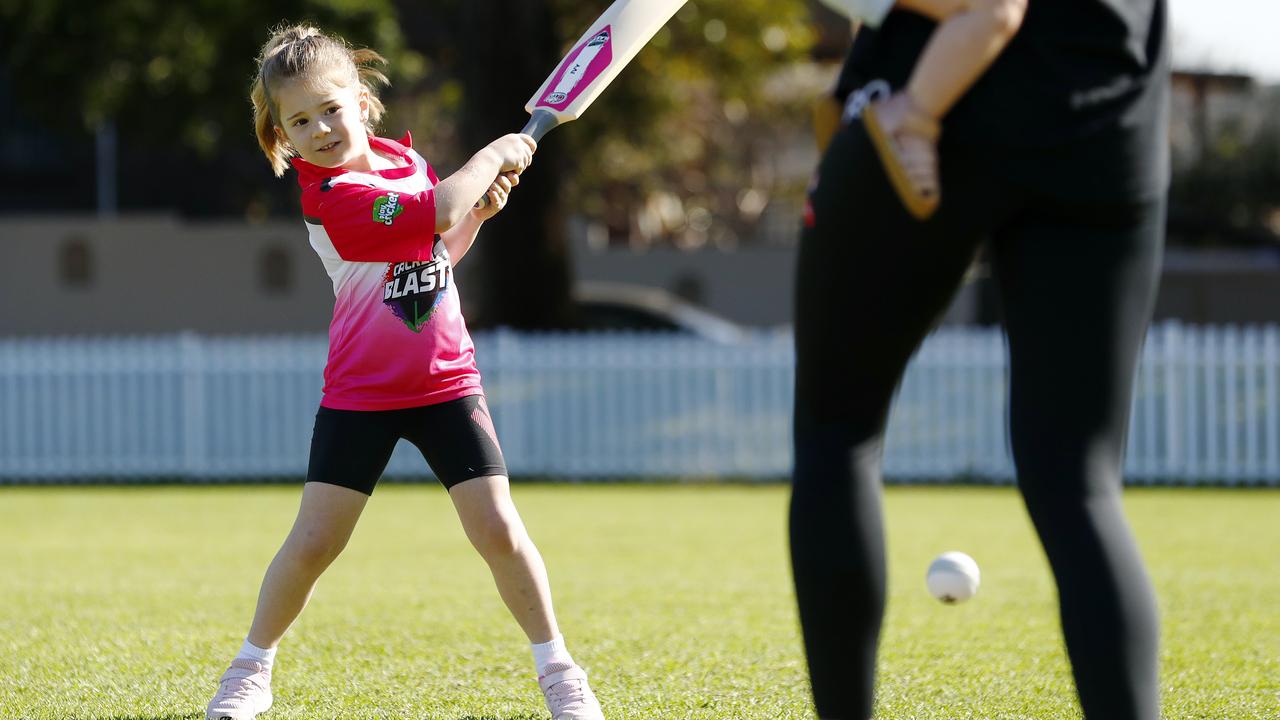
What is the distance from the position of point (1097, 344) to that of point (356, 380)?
64.6 inches

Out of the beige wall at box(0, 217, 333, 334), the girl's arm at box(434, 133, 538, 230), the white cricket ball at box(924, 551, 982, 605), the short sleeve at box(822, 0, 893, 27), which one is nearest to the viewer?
the short sleeve at box(822, 0, 893, 27)

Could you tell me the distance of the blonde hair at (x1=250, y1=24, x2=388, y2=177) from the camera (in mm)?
3164

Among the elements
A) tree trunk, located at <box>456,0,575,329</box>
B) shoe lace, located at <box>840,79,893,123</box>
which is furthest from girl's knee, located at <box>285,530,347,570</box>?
tree trunk, located at <box>456,0,575,329</box>

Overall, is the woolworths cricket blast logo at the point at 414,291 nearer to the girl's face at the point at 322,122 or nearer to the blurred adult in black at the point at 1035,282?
the girl's face at the point at 322,122

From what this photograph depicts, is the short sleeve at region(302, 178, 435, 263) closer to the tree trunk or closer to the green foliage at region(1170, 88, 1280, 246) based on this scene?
the tree trunk

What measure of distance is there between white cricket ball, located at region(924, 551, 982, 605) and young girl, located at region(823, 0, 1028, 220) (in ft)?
8.58

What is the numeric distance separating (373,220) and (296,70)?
37 centimetres

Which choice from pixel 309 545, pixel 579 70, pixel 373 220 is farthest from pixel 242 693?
pixel 579 70

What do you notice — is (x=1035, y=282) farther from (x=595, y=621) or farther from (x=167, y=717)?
(x=595, y=621)

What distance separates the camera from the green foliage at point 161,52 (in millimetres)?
16984

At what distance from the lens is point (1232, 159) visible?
2873cm

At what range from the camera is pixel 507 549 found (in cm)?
319

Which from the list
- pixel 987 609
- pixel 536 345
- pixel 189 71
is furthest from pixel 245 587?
pixel 189 71

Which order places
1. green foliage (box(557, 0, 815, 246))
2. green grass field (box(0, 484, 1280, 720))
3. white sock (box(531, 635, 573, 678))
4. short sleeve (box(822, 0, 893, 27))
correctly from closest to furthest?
short sleeve (box(822, 0, 893, 27)) → white sock (box(531, 635, 573, 678)) → green grass field (box(0, 484, 1280, 720)) → green foliage (box(557, 0, 815, 246))
